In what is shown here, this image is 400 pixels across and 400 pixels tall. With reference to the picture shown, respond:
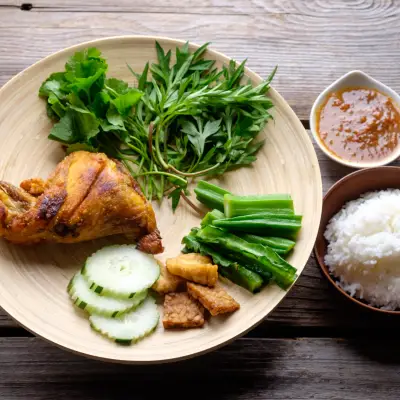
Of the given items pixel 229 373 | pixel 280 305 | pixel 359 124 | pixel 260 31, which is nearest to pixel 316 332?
pixel 280 305

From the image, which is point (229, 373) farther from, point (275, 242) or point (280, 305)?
point (275, 242)

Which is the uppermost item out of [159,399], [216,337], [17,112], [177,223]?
[17,112]

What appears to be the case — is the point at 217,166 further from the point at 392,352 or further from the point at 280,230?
the point at 392,352

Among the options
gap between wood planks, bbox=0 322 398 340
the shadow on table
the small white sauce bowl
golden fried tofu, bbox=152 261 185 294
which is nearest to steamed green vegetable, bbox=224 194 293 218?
golden fried tofu, bbox=152 261 185 294

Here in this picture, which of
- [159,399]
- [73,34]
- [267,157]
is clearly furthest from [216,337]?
[73,34]

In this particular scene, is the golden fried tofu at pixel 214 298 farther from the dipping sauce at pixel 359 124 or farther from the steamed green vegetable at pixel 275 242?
the dipping sauce at pixel 359 124

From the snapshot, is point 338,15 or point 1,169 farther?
point 338,15
